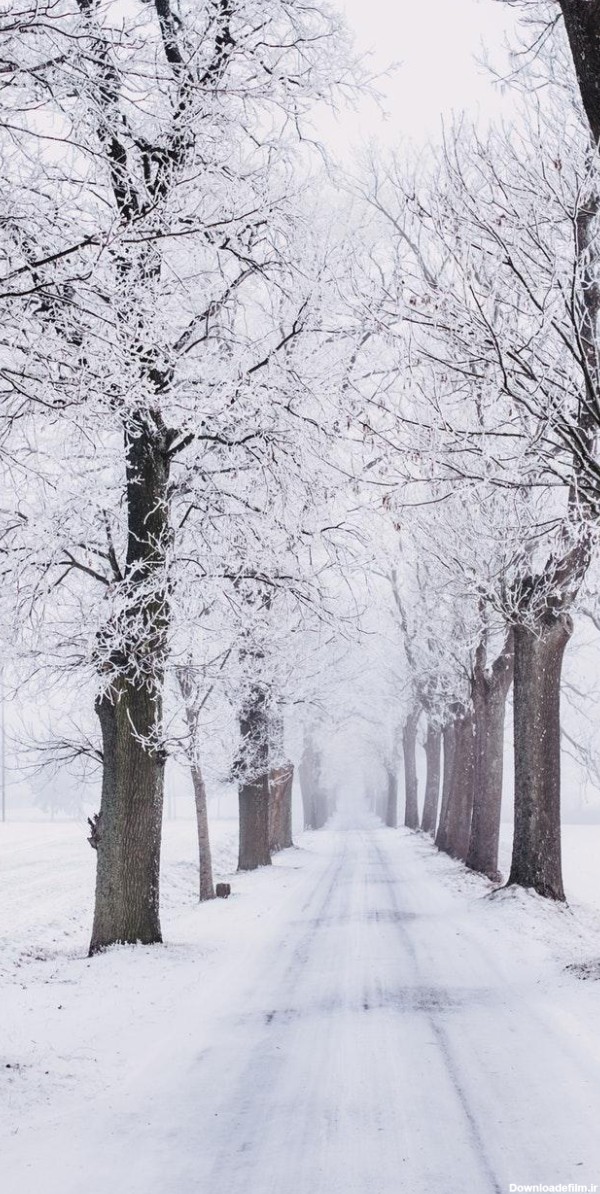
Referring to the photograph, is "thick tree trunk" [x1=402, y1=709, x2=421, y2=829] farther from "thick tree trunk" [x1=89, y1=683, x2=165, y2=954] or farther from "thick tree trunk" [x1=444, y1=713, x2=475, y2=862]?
"thick tree trunk" [x1=89, y1=683, x2=165, y2=954]

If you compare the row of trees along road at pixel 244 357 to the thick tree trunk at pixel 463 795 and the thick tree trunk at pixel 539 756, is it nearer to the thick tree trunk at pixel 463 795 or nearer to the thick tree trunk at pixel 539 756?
the thick tree trunk at pixel 539 756

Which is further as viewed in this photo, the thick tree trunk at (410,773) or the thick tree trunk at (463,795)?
the thick tree trunk at (410,773)

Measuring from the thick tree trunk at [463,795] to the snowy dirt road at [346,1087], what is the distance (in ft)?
42.5

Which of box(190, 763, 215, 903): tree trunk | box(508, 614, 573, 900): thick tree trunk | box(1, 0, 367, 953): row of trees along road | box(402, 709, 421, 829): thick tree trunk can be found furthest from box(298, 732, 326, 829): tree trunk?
box(1, 0, 367, 953): row of trees along road

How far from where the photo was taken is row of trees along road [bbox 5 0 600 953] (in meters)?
Result: 5.96

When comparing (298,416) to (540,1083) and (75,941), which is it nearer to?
(540,1083)

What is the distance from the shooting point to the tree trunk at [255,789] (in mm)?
22375

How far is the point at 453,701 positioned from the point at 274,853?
8131mm

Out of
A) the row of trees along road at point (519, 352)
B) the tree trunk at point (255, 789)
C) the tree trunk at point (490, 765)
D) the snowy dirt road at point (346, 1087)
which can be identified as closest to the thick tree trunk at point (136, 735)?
the snowy dirt road at point (346, 1087)

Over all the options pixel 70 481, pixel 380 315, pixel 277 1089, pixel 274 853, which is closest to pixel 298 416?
pixel 380 315

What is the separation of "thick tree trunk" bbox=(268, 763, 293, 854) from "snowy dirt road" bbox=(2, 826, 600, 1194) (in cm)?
1794

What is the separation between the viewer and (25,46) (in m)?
5.46

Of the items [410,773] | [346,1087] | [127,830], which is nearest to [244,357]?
[127,830]

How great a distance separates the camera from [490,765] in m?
18.4
